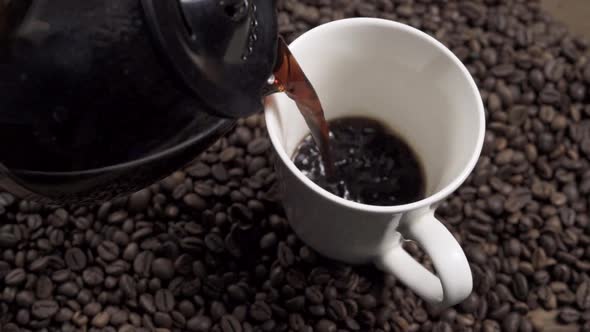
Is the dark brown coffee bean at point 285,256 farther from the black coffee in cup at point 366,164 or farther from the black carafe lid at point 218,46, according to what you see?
the black carafe lid at point 218,46

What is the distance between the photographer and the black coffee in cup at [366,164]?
101cm

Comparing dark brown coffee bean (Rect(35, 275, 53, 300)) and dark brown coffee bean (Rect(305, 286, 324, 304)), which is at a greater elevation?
dark brown coffee bean (Rect(35, 275, 53, 300))

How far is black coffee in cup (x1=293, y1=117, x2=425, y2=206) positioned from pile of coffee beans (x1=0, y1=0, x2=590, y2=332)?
0.43 ft

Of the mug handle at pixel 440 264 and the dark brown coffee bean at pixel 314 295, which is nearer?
the mug handle at pixel 440 264

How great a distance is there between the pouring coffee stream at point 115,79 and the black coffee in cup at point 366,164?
368 mm

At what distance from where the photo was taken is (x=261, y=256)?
1111 mm

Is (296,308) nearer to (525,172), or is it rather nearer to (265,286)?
(265,286)

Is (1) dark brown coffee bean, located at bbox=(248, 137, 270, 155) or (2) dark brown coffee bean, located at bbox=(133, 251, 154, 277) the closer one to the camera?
(2) dark brown coffee bean, located at bbox=(133, 251, 154, 277)

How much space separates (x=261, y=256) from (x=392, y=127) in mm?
283

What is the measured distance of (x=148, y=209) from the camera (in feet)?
3.70

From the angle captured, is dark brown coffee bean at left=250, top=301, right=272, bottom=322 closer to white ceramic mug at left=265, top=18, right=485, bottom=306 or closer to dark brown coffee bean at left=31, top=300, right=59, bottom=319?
white ceramic mug at left=265, top=18, right=485, bottom=306

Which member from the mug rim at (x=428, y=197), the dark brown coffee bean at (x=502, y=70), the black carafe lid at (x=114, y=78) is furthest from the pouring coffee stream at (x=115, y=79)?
the dark brown coffee bean at (x=502, y=70)

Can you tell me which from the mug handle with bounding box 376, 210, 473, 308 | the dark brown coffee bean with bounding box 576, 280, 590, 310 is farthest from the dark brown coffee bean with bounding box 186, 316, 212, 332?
the dark brown coffee bean with bounding box 576, 280, 590, 310

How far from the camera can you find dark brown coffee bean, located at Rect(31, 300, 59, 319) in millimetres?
1037
